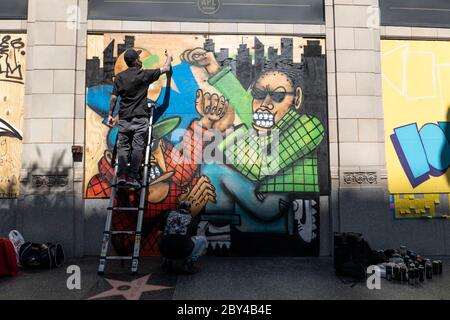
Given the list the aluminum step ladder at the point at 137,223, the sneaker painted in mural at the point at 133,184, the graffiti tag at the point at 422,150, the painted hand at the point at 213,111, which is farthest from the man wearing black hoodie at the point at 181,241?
the graffiti tag at the point at 422,150

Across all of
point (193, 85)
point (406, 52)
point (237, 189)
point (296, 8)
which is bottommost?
point (237, 189)

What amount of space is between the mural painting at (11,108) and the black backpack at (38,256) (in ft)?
5.02

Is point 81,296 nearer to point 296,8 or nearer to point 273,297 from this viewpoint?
point 273,297

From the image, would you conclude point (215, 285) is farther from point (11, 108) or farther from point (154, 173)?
point (11, 108)

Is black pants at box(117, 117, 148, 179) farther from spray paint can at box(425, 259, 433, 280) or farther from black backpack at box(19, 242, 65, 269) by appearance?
spray paint can at box(425, 259, 433, 280)

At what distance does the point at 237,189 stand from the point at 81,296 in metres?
3.76

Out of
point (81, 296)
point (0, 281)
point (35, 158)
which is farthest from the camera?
point (35, 158)

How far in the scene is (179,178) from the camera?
7.64m

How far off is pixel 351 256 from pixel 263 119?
11.2 ft

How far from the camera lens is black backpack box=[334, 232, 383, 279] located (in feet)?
20.0

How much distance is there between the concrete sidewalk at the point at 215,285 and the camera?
17.0ft

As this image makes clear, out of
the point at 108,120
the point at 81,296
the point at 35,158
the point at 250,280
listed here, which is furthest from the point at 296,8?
the point at 81,296

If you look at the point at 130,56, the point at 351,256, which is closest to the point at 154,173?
the point at 130,56

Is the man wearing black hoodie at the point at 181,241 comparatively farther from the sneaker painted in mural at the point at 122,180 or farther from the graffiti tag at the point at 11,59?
the graffiti tag at the point at 11,59
